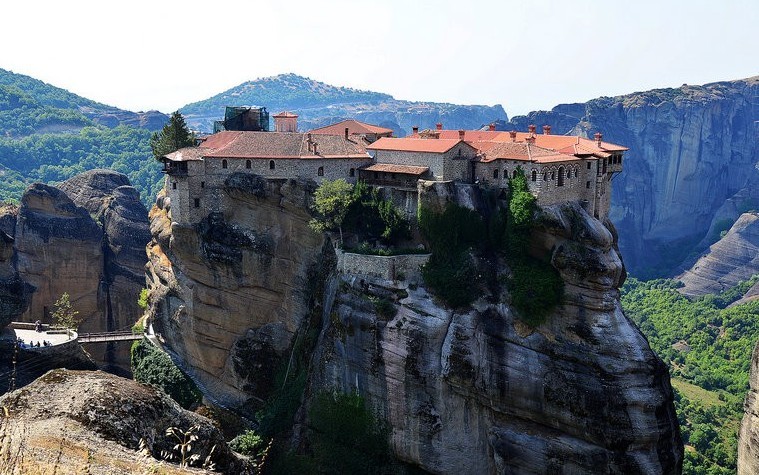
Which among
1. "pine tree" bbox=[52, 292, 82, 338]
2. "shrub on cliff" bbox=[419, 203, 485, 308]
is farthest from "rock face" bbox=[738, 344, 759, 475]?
"pine tree" bbox=[52, 292, 82, 338]

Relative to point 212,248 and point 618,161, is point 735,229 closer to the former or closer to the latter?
point 618,161

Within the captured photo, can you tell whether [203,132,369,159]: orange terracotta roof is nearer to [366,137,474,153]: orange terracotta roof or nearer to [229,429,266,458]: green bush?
[366,137,474,153]: orange terracotta roof

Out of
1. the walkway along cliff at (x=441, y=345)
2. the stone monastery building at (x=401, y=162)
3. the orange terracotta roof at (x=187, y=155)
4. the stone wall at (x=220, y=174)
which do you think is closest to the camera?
the walkway along cliff at (x=441, y=345)

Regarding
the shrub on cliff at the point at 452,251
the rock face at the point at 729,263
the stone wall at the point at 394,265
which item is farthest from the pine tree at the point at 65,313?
the rock face at the point at 729,263

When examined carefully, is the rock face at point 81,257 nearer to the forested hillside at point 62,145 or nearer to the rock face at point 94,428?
the forested hillside at point 62,145

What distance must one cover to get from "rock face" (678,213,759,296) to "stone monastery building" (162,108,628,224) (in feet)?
217

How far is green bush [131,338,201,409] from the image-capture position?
4981cm

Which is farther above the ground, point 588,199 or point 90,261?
point 588,199

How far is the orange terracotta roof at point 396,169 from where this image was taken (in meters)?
43.7

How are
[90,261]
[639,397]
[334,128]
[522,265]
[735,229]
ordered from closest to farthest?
Result: 1. [639,397]
2. [522,265]
3. [334,128]
4. [90,261]
5. [735,229]

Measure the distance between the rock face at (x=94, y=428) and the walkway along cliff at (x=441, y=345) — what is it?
73.8 feet

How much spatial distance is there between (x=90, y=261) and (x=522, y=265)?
38.3m

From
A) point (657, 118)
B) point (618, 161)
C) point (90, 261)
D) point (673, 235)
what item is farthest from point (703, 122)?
point (90, 261)

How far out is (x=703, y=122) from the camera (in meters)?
136
